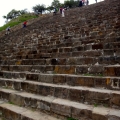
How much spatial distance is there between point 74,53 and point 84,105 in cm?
211

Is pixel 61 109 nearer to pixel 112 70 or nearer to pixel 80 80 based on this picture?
pixel 80 80

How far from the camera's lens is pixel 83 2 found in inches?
763

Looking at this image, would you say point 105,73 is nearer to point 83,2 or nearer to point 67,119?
point 67,119

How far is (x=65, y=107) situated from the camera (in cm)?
251

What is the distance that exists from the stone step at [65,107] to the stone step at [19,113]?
11cm

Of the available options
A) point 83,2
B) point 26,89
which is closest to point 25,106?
point 26,89

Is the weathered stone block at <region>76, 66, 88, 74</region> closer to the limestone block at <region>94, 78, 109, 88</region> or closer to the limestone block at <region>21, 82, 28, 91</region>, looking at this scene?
the limestone block at <region>94, 78, 109, 88</region>

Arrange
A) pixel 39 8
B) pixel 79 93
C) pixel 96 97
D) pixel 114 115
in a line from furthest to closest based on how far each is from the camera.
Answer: pixel 39 8 < pixel 79 93 < pixel 96 97 < pixel 114 115

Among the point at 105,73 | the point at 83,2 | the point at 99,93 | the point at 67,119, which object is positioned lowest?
the point at 67,119

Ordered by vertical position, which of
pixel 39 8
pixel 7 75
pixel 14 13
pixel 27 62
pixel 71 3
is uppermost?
pixel 71 3

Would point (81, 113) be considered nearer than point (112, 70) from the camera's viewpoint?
Yes

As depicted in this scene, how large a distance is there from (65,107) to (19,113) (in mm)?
867

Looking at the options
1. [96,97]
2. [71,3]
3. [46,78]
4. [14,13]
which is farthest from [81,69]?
[14,13]

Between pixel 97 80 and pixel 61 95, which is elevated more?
pixel 97 80
